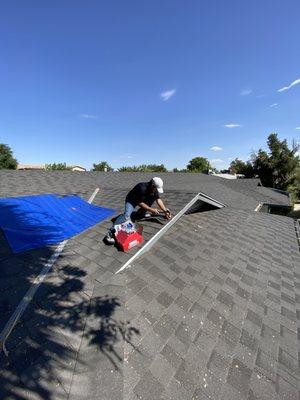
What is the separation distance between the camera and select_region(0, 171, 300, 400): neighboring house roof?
2285 millimetres

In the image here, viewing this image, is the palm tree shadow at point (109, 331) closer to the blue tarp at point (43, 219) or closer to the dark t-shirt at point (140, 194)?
the blue tarp at point (43, 219)

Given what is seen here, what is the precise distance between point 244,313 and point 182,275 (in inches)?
47.5

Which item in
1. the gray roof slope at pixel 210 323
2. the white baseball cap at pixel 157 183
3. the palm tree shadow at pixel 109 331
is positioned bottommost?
the gray roof slope at pixel 210 323

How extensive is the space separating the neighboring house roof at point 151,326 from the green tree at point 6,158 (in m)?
49.2

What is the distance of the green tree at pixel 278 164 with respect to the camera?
3891 centimetres

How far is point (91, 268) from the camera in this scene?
4051mm

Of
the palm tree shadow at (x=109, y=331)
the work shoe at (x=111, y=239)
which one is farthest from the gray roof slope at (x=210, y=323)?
the work shoe at (x=111, y=239)

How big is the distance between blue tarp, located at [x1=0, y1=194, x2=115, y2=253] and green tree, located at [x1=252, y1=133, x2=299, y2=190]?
134 ft

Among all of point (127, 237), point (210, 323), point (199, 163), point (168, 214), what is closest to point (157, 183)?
point (168, 214)

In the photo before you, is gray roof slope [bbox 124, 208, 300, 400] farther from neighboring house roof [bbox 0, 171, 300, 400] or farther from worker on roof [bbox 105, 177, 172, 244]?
worker on roof [bbox 105, 177, 172, 244]

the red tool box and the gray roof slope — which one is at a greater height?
the red tool box

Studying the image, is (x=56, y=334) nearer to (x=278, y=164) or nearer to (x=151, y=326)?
(x=151, y=326)

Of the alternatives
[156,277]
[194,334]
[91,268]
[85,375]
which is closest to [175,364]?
[194,334]

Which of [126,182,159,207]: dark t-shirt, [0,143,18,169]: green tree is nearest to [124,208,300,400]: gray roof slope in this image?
[126,182,159,207]: dark t-shirt
